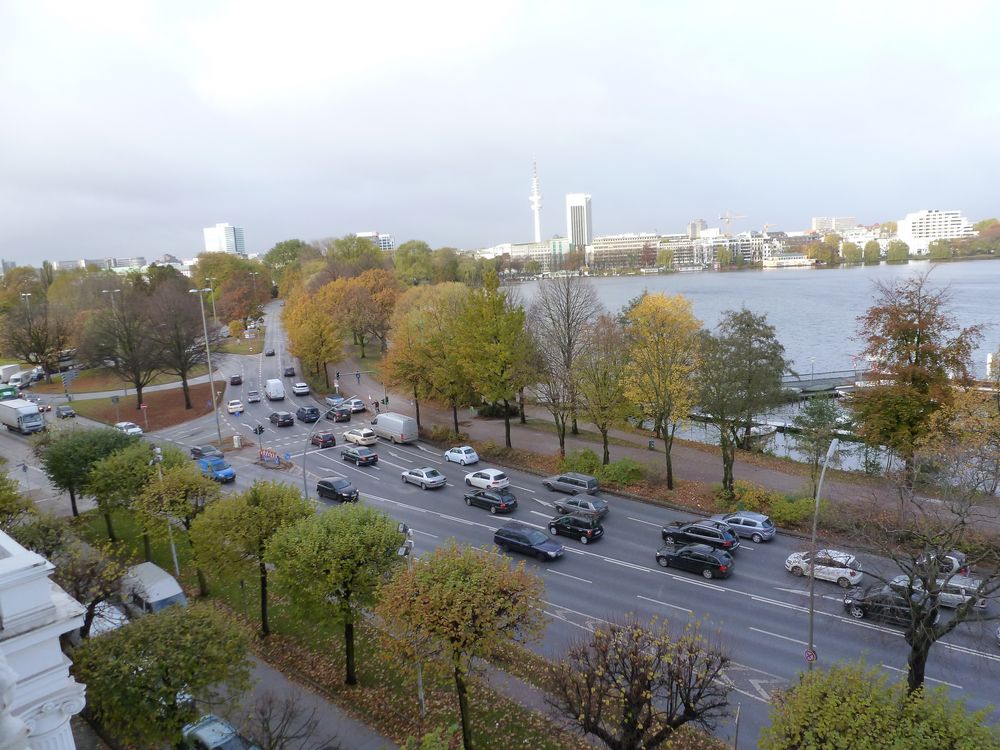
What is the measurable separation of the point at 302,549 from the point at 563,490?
16.1 m

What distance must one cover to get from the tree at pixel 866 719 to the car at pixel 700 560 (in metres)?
10.4

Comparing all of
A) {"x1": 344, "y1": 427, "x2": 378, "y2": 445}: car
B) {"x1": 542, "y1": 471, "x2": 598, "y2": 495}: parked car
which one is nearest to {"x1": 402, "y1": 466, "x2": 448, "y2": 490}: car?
{"x1": 542, "y1": 471, "x2": 598, "y2": 495}: parked car

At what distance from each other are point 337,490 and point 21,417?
29841 mm

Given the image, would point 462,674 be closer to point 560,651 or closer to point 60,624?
point 560,651

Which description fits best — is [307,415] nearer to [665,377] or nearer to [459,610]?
[665,377]

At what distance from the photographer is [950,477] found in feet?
51.8

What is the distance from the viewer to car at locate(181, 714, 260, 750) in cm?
1232

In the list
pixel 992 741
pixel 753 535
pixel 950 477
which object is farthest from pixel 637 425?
pixel 992 741

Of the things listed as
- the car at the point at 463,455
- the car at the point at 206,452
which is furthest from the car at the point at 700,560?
the car at the point at 206,452

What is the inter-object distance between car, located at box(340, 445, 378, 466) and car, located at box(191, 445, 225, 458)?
696 centimetres

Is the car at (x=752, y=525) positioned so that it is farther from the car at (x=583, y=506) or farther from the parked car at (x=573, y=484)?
the parked car at (x=573, y=484)

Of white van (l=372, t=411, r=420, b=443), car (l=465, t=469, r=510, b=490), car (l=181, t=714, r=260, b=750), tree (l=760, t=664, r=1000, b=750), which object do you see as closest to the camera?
tree (l=760, t=664, r=1000, b=750)

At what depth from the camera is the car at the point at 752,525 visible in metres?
23.2

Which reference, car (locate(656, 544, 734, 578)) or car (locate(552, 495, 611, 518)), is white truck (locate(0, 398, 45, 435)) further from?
car (locate(656, 544, 734, 578))
